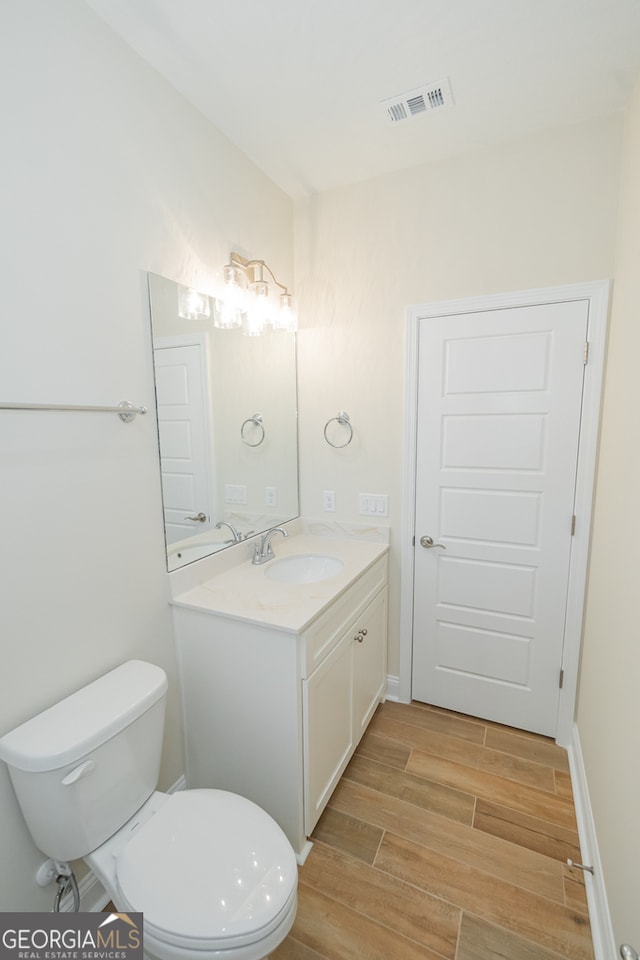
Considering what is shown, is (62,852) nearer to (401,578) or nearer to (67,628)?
(67,628)

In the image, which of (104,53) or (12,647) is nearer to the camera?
(12,647)

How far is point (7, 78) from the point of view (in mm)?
1008

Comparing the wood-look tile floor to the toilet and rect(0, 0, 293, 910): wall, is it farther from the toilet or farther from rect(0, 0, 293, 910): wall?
rect(0, 0, 293, 910): wall

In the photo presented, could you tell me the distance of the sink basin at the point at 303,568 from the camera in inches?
78.5

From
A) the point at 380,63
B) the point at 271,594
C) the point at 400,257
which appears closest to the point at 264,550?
the point at 271,594

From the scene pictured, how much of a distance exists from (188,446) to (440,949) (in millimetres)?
1808

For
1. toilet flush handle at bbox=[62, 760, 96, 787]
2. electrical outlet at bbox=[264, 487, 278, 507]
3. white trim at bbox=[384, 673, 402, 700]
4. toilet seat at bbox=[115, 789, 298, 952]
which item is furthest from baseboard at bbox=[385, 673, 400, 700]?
toilet flush handle at bbox=[62, 760, 96, 787]

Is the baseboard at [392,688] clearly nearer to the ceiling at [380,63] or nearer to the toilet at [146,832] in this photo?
the toilet at [146,832]

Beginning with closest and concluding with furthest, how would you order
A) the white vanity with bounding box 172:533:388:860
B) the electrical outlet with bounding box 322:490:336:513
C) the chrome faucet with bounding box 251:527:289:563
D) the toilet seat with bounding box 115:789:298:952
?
the toilet seat with bounding box 115:789:298:952 < the white vanity with bounding box 172:533:388:860 < the chrome faucet with bounding box 251:527:289:563 < the electrical outlet with bounding box 322:490:336:513

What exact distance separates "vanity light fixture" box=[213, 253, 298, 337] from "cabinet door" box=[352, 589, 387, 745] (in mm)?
1457

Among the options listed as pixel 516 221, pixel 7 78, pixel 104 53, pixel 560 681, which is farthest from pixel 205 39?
pixel 560 681

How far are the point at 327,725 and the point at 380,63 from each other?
238 centimetres

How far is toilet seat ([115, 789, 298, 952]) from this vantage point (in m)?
0.90

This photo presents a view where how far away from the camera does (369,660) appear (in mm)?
2006
